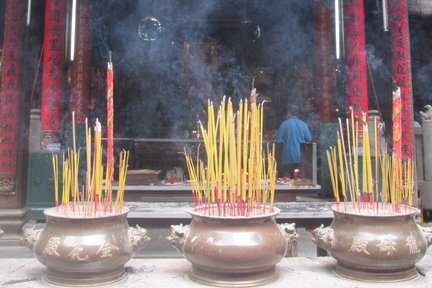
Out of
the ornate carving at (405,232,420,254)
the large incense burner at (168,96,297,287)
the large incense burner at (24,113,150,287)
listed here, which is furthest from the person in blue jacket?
the large incense burner at (24,113,150,287)

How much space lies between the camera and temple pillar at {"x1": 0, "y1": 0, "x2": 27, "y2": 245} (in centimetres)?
404

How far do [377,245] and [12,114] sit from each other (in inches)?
141

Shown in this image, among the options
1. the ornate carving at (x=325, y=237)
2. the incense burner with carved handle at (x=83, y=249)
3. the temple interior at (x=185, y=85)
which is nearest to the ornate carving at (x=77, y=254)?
the incense burner with carved handle at (x=83, y=249)

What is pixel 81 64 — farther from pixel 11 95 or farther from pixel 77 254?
pixel 77 254

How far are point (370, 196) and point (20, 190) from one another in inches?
135

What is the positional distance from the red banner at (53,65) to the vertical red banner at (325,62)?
10.2ft

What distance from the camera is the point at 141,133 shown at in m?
7.55

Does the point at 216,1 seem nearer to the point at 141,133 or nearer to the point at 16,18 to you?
the point at 141,133

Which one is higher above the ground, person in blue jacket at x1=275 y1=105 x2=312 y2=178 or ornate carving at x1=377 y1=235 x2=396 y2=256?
person in blue jacket at x1=275 y1=105 x2=312 y2=178

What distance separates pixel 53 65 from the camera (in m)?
4.65

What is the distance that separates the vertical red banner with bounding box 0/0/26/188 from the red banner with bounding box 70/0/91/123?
131cm

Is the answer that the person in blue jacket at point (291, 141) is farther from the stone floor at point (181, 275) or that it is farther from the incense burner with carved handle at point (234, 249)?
the incense burner with carved handle at point (234, 249)

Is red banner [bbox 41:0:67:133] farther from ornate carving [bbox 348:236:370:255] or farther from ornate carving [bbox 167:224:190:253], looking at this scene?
ornate carving [bbox 348:236:370:255]

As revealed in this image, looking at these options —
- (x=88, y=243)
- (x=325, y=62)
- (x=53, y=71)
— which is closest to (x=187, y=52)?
(x=325, y=62)
